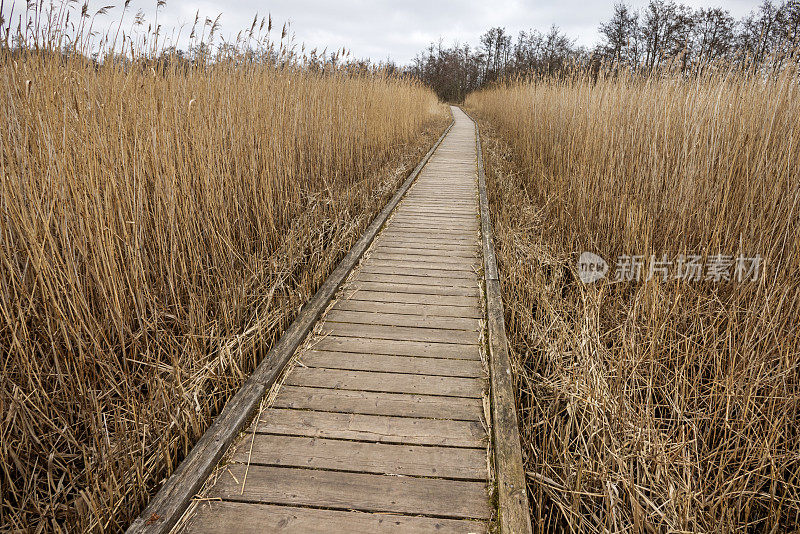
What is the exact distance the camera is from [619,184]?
9.77 feet

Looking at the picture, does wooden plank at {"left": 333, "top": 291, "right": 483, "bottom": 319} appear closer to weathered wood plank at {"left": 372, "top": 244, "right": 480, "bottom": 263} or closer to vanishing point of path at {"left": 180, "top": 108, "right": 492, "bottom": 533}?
vanishing point of path at {"left": 180, "top": 108, "right": 492, "bottom": 533}

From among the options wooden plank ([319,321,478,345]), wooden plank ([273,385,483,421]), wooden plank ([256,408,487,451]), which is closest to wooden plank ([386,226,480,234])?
wooden plank ([319,321,478,345])

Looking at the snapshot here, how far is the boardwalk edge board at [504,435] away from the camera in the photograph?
1274mm

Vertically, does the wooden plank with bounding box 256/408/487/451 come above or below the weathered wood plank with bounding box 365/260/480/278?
below

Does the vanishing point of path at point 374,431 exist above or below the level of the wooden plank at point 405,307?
below

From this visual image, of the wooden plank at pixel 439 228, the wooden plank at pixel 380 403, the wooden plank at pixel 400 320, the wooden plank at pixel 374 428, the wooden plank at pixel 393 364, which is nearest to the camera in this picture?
the wooden plank at pixel 374 428

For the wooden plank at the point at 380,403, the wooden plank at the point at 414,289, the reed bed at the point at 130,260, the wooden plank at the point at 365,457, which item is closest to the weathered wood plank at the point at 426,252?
the reed bed at the point at 130,260

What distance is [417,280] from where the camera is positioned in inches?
120

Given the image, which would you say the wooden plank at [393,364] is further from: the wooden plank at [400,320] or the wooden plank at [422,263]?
the wooden plank at [422,263]

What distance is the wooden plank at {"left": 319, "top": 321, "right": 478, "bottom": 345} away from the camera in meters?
2.28

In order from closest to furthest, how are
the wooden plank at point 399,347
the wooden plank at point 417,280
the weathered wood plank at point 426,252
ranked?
the wooden plank at point 399,347, the wooden plank at point 417,280, the weathered wood plank at point 426,252

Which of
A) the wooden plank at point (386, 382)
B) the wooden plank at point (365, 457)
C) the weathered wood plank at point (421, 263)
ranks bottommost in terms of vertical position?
the wooden plank at point (365, 457)

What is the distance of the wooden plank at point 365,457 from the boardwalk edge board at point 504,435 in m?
0.08

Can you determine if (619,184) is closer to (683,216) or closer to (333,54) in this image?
(683,216)
